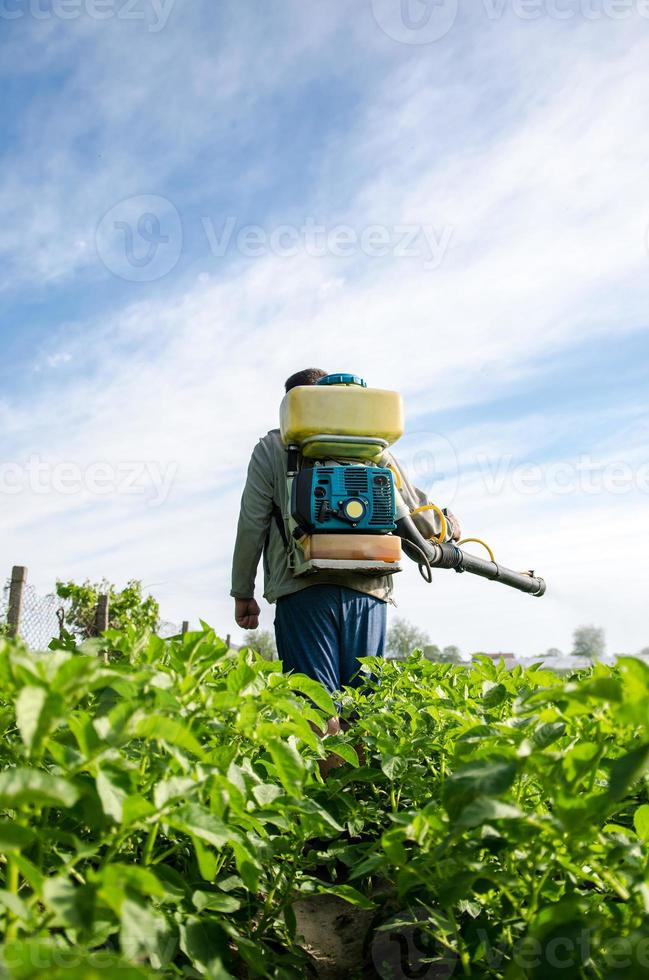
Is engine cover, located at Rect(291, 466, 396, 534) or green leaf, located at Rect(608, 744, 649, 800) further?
engine cover, located at Rect(291, 466, 396, 534)

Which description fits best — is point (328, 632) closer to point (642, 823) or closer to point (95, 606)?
point (642, 823)

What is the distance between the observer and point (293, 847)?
1.59 meters

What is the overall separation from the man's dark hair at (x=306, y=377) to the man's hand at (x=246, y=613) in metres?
Result: 1.23

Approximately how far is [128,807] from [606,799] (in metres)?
0.59

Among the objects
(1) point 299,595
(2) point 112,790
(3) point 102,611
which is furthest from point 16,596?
(2) point 112,790

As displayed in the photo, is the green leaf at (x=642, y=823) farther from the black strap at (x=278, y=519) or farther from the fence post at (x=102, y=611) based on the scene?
the fence post at (x=102, y=611)

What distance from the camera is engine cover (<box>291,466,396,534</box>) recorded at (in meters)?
3.62

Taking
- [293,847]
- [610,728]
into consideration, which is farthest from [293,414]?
[610,728]

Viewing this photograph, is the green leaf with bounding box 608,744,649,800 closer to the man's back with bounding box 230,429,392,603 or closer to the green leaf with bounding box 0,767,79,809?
the green leaf with bounding box 0,767,79,809

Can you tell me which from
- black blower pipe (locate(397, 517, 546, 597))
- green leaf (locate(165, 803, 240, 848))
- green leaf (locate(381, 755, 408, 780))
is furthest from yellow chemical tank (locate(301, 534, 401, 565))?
green leaf (locate(165, 803, 240, 848))

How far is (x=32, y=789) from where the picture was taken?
0.88 metres

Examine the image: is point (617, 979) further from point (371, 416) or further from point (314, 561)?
point (371, 416)

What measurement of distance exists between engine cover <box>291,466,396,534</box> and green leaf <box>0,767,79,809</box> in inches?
108

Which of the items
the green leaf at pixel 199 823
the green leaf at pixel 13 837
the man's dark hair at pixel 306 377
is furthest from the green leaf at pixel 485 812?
the man's dark hair at pixel 306 377
